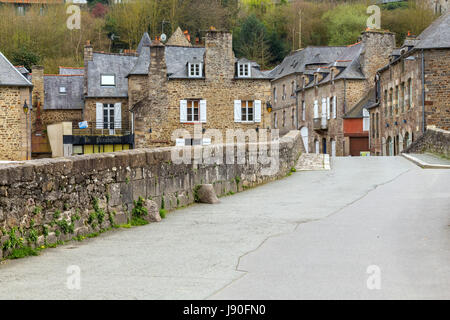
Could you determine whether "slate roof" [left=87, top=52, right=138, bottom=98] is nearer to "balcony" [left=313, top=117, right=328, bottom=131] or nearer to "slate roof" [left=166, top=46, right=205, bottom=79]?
"slate roof" [left=166, top=46, right=205, bottom=79]

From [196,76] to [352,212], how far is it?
27963 millimetres

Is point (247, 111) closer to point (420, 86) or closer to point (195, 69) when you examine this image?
point (195, 69)

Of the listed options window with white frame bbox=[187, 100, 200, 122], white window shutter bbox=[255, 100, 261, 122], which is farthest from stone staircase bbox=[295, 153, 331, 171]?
window with white frame bbox=[187, 100, 200, 122]

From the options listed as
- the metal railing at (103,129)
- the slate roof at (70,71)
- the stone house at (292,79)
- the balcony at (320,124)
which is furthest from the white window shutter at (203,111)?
the stone house at (292,79)

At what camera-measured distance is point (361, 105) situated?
150 feet

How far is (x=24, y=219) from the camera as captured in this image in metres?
7.13

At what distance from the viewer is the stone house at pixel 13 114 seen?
33.7m

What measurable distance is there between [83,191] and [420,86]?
1035 inches

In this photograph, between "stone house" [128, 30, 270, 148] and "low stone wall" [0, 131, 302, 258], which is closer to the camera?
"low stone wall" [0, 131, 302, 258]

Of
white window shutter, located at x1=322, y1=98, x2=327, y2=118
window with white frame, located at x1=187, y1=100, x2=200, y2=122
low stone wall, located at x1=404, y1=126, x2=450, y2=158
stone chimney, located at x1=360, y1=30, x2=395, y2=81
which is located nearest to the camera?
low stone wall, located at x1=404, y1=126, x2=450, y2=158

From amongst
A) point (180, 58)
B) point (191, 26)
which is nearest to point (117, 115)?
point (180, 58)

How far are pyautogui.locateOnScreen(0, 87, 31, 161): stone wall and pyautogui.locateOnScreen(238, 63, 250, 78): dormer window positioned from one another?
12.3 meters

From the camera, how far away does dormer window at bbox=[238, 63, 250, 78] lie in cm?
3800
